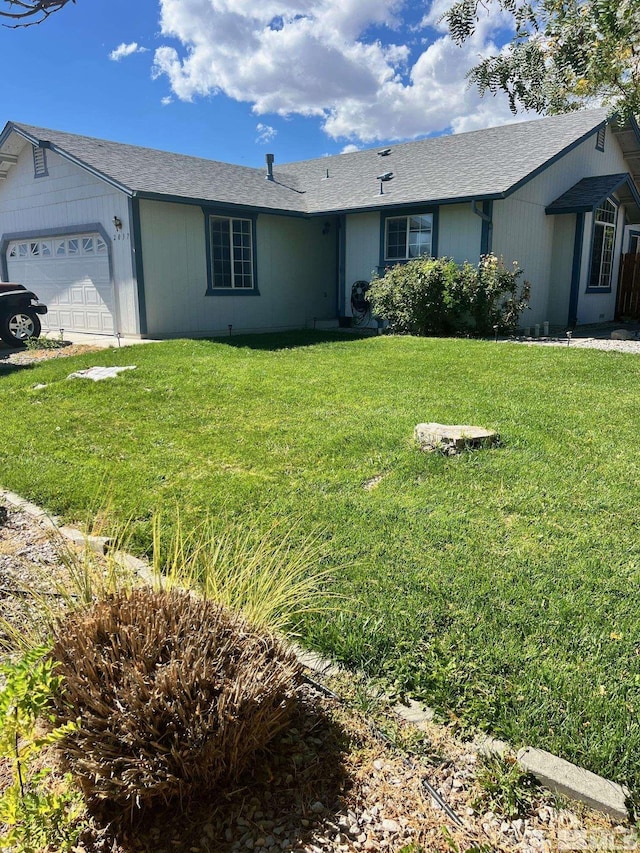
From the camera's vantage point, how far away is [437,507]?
162 inches

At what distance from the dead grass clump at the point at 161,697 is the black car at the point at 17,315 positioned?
38.7ft

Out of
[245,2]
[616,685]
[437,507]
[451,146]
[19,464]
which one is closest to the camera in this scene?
[616,685]

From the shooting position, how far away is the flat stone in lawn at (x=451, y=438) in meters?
5.14

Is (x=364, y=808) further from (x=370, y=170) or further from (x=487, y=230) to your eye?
(x=370, y=170)

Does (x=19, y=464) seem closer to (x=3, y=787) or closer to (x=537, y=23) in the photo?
(x=3, y=787)

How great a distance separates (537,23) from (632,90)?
3713 mm

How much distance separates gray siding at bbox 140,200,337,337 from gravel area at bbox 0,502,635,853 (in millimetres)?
12034

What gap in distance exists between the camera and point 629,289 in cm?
1712

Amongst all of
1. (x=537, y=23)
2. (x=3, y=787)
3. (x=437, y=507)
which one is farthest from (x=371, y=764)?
(x=537, y=23)

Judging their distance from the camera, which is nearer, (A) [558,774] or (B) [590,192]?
(A) [558,774]

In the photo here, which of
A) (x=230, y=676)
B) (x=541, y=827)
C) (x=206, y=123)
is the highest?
(x=206, y=123)

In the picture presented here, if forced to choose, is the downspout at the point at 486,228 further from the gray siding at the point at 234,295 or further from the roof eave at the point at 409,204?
the gray siding at the point at 234,295

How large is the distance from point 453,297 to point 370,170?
676cm

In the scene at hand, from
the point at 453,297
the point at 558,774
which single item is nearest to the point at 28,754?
the point at 558,774
